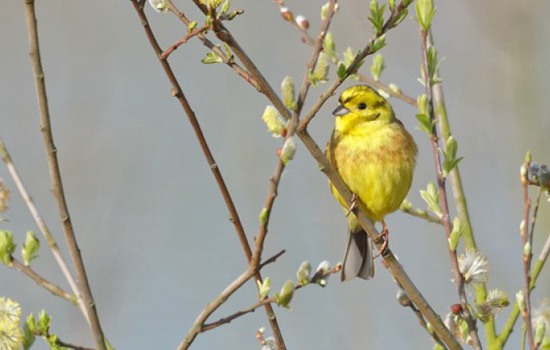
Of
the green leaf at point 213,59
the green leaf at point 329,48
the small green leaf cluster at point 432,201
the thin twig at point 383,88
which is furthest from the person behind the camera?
the thin twig at point 383,88

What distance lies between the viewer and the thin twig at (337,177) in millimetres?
1945

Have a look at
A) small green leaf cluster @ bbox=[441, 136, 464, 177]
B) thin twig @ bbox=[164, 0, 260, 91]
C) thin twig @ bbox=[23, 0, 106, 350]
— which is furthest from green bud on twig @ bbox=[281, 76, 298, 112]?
small green leaf cluster @ bbox=[441, 136, 464, 177]

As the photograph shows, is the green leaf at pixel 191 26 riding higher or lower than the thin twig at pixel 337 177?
higher

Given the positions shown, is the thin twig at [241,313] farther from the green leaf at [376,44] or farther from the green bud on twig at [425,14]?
the green bud on twig at [425,14]

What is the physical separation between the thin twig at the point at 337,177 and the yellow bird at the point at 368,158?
74 cm

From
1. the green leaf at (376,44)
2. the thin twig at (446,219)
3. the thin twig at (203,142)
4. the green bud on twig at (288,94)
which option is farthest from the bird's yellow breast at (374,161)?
the green bud on twig at (288,94)

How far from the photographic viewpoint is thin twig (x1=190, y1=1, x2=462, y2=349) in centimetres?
195

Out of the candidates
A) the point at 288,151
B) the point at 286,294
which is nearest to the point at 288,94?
the point at 288,151

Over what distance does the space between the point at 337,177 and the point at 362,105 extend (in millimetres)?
1402

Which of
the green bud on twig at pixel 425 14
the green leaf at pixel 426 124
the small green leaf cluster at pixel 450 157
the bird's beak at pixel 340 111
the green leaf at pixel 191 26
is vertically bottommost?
the small green leaf cluster at pixel 450 157

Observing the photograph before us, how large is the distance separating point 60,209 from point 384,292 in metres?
4.17

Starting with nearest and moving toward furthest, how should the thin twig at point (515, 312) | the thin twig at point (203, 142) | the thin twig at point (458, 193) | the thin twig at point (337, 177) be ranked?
1. the thin twig at point (337, 177)
2. the thin twig at point (203, 142)
3. the thin twig at point (515, 312)
4. the thin twig at point (458, 193)

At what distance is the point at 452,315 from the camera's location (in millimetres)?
2439

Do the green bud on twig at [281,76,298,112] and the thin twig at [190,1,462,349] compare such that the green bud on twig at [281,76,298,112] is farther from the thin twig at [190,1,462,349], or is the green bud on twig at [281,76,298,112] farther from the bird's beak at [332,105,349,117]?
the bird's beak at [332,105,349,117]
